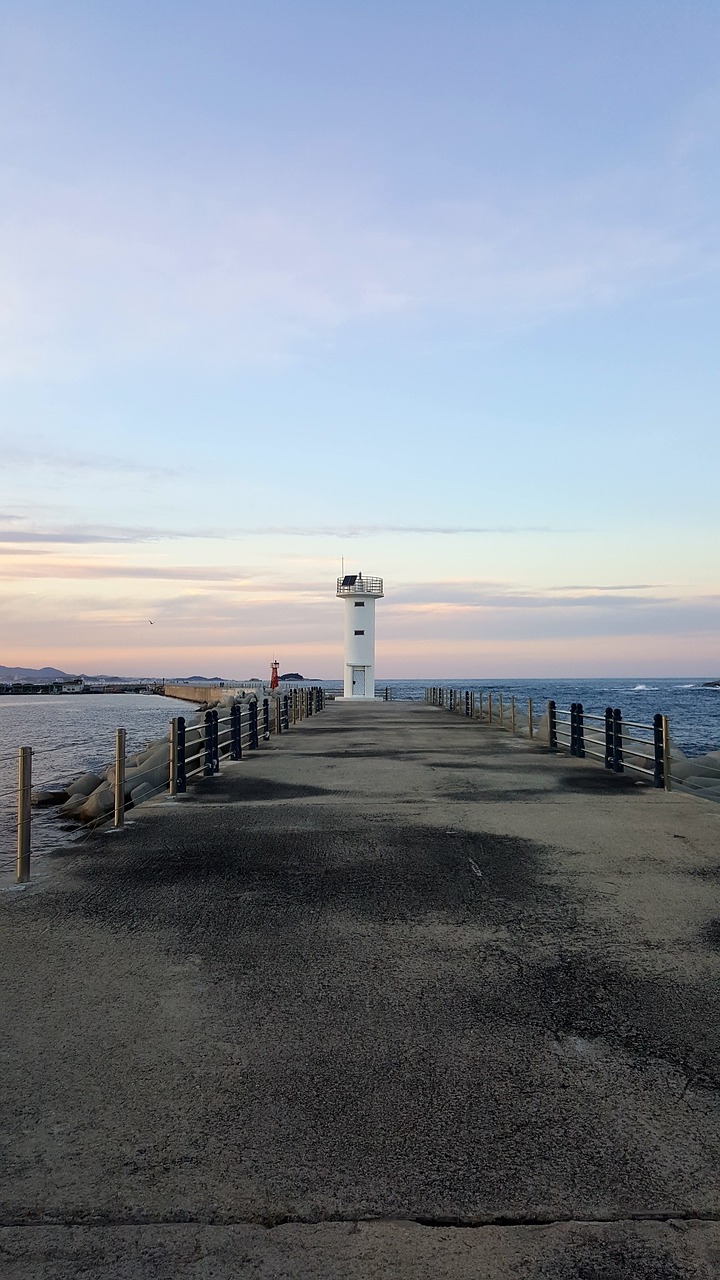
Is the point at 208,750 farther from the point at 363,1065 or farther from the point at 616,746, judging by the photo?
the point at 363,1065

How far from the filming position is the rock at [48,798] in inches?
813

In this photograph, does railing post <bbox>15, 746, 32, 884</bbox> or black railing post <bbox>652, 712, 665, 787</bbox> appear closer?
railing post <bbox>15, 746, 32, 884</bbox>

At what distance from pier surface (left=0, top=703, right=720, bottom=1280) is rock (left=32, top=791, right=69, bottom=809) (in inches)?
513

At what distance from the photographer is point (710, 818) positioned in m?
10.6

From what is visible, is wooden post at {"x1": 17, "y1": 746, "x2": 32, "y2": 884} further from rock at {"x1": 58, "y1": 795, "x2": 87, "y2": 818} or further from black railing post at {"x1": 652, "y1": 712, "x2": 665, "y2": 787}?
rock at {"x1": 58, "y1": 795, "x2": 87, "y2": 818}

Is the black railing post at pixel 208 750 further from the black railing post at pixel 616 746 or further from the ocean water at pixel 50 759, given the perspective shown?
the black railing post at pixel 616 746

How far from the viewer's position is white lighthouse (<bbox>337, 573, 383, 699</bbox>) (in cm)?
4975

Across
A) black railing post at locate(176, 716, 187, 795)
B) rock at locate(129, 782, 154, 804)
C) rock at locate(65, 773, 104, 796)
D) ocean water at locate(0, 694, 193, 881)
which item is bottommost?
ocean water at locate(0, 694, 193, 881)

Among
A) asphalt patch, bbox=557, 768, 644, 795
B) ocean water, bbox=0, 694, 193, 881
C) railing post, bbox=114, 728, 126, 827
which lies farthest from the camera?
ocean water, bbox=0, 694, 193, 881

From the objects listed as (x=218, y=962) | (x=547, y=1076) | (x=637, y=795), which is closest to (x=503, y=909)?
(x=218, y=962)

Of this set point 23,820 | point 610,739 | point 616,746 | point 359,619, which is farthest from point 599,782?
point 359,619

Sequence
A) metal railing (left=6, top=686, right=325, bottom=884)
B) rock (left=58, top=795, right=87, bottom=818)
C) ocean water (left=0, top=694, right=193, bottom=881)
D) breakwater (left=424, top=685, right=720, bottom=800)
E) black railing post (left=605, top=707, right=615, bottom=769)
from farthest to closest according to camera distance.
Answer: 1. rock (left=58, top=795, right=87, bottom=818)
2. ocean water (left=0, top=694, right=193, bottom=881)
3. black railing post (left=605, top=707, right=615, bottom=769)
4. breakwater (left=424, top=685, right=720, bottom=800)
5. metal railing (left=6, top=686, right=325, bottom=884)

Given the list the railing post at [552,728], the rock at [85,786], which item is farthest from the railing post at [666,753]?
the rock at [85,786]

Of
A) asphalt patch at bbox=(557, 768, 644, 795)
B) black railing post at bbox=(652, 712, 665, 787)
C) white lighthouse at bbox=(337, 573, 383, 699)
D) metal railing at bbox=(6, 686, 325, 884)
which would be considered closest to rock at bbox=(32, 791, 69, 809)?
metal railing at bbox=(6, 686, 325, 884)
